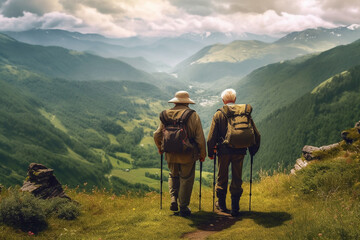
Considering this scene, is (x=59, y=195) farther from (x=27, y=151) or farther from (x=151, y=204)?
(x=27, y=151)

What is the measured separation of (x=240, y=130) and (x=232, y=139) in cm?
45

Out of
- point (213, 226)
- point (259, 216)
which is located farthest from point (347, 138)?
point (213, 226)

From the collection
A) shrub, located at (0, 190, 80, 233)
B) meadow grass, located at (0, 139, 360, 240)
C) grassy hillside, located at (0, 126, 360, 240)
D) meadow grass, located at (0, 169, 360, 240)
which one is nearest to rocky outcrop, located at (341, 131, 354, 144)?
grassy hillside, located at (0, 126, 360, 240)

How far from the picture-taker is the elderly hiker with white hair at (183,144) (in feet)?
31.6

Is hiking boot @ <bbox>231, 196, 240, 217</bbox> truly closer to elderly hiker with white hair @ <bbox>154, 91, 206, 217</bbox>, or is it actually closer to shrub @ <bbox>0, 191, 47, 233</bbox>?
elderly hiker with white hair @ <bbox>154, 91, 206, 217</bbox>

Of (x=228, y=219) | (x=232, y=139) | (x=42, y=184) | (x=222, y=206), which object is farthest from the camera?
(x=42, y=184)

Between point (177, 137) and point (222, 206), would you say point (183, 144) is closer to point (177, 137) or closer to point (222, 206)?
point (177, 137)

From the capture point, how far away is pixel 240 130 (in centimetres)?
969

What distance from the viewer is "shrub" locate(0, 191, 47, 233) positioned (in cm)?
791

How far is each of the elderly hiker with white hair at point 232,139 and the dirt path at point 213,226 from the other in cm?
37

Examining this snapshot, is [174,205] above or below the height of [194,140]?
below

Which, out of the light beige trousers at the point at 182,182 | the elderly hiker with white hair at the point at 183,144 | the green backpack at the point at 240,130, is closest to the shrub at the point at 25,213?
the light beige trousers at the point at 182,182

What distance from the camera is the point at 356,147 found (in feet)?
40.0

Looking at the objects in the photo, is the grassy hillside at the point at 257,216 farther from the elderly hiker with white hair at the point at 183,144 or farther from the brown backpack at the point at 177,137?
the brown backpack at the point at 177,137
